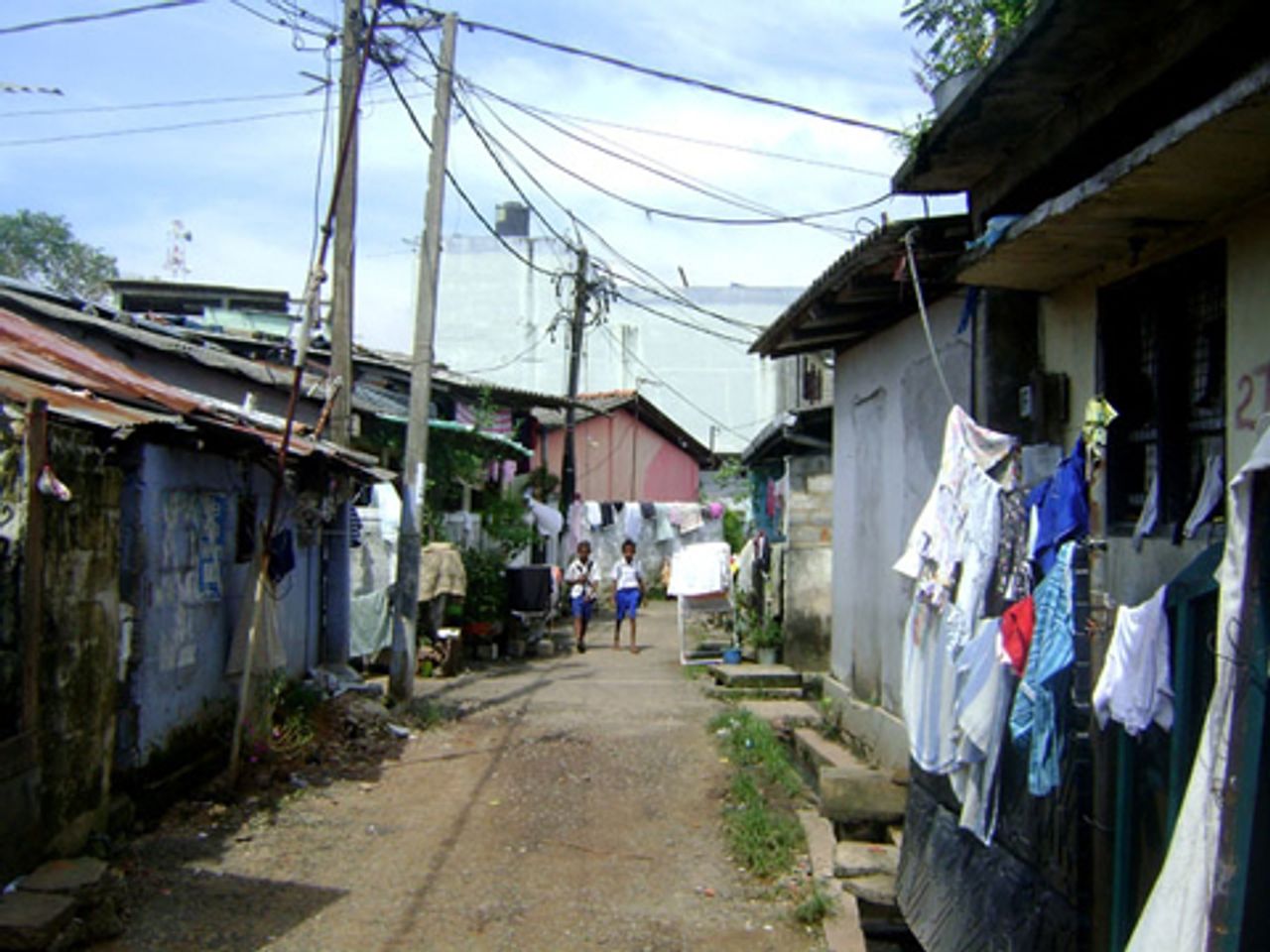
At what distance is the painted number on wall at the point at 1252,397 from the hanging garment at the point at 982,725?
140 centimetres

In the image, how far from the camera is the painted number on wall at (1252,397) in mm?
4492

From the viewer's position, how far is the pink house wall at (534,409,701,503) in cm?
3069

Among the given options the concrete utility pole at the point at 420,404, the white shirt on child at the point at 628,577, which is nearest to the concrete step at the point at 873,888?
the concrete utility pole at the point at 420,404

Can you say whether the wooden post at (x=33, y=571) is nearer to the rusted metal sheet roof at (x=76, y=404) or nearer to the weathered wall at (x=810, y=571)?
the rusted metal sheet roof at (x=76, y=404)

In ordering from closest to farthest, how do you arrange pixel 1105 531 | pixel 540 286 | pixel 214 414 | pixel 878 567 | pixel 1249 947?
pixel 1249 947
pixel 1105 531
pixel 214 414
pixel 878 567
pixel 540 286

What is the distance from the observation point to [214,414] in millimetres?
8359

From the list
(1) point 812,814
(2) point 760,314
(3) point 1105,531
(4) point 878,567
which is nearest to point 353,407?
(4) point 878,567

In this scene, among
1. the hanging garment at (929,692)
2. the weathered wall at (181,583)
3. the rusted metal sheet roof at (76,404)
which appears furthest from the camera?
the weathered wall at (181,583)

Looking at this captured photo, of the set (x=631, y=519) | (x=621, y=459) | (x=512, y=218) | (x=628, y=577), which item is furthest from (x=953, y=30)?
(x=512, y=218)

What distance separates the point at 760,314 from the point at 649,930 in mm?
31210

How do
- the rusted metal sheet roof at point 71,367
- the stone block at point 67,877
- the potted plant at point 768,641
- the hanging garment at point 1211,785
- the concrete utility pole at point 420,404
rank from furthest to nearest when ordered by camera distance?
the potted plant at point 768,641 → the concrete utility pole at point 420,404 → the rusted metal sheet roof at point 71,367 → the stone block at point 67,877 → the hanging garment at point 1211,785

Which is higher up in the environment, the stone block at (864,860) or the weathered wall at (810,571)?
the weathered wall at (810,571)

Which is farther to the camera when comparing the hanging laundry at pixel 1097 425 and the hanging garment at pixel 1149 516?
the hanging garment at pixel 1149 516

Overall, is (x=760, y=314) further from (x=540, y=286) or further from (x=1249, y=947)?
(x=1249, y=947)
